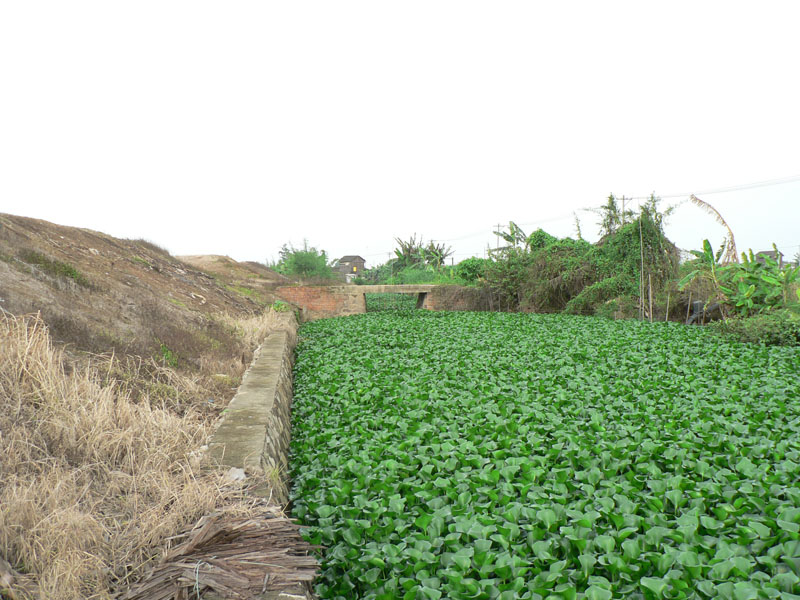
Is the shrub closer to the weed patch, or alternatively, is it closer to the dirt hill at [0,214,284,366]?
the dirt hill at [0,214,284,366]

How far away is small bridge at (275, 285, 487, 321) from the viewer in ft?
52.0

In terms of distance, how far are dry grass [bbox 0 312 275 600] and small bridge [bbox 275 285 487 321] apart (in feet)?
39.8

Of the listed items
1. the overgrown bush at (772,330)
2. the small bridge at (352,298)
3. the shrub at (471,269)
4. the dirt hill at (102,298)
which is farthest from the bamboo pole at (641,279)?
the dirt hill at (102,298)

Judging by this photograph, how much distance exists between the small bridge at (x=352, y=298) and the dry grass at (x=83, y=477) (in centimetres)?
1212

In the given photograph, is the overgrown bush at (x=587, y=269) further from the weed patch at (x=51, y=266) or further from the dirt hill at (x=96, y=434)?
the weed patch at (x=51, y=266)

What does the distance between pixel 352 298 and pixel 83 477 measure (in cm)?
1379

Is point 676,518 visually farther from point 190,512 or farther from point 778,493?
point 190,512

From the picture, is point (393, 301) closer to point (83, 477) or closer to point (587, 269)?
point (587, 269)

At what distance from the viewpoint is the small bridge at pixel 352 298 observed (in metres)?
15.8

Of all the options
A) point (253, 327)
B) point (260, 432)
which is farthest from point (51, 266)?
point (260, 432)

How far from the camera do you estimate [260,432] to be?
3.22 metres

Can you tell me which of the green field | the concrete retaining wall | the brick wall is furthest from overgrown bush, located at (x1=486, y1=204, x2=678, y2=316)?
the concrete retaining wall

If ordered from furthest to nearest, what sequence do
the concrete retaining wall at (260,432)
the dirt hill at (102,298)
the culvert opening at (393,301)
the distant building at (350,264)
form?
the distant building at (350,264), the culvert opening at (393,301), the dirt hill at (102,298), the concrete retaining wall at (260,432)

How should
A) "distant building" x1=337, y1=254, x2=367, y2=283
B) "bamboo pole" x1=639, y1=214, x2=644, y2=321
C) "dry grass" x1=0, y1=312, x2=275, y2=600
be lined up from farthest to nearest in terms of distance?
"distant building" x1=337, y1=254, x2=367, y2=283, "bamboo pole" x1=639, y1=214, x2=644, y2=321, "dry grass" x1=0, y1=312, x2=275, y2=600
